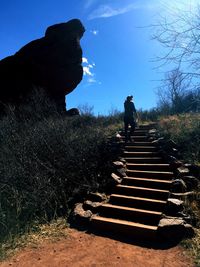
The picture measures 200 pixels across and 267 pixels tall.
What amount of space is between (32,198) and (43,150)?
8.70ft

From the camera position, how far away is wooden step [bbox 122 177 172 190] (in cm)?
935

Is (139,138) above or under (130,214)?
above

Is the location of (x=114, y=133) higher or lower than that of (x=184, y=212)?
higher

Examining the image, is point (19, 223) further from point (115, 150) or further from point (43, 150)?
point (115, 150)

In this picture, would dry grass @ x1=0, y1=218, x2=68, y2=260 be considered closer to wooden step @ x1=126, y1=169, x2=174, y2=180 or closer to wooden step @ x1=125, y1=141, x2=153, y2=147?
wooden step @ x1=126, y1=169, x2=174, y2=180

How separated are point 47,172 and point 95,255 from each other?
4.16m

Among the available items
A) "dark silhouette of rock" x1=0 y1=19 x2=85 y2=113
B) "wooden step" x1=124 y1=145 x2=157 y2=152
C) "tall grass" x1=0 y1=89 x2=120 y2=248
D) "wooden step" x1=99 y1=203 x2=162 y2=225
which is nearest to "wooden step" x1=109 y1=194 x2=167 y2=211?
"wooden step" x1=99 y1=203 x2=162 y2=225

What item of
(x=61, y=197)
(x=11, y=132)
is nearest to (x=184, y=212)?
(x=61, y=197)

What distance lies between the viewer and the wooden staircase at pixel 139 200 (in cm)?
779

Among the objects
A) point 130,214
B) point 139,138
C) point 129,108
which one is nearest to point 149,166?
point 130,214

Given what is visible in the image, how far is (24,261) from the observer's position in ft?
21.3

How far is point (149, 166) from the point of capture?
10.9m

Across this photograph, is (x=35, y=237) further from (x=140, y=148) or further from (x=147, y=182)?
(x=140, y=148)

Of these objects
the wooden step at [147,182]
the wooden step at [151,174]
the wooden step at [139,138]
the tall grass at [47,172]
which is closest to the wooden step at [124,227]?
the tall grass at [47,172]
